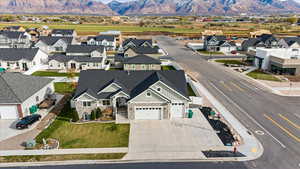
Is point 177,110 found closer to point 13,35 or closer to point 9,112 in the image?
point 9,112

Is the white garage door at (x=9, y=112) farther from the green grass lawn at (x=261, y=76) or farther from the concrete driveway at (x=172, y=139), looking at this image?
the green grass lawn at (x=261, y=76)

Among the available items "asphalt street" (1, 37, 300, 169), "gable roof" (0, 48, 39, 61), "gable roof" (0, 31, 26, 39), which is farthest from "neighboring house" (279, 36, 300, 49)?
"gable roof" (0, 31, 26, 39)

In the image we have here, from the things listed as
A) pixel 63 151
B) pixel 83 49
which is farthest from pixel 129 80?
pixel 83 49

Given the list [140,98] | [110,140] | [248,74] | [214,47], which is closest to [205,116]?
[140,98]

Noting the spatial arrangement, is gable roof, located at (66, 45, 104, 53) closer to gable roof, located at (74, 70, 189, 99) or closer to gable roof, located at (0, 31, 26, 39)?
gable roof, located at (74, 70, 189, 99)

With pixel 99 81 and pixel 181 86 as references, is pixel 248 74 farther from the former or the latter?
pixel 99 81

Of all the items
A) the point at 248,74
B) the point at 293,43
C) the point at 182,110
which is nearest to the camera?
the point at 182,110

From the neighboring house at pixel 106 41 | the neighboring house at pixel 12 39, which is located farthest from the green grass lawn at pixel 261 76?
the neighboring house at pixel 12 39
